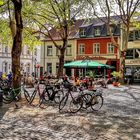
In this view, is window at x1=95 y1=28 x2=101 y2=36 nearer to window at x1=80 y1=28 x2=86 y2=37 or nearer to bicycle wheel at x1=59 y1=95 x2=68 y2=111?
window at x1=80 y1=28 x2=86 y2=37

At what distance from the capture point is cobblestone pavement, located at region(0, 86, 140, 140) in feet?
29.7

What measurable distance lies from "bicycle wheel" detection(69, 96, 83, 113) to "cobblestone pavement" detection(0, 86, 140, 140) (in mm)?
337

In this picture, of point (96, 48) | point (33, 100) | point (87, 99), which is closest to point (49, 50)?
point (96, 48)

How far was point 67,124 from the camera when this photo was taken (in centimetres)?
1061

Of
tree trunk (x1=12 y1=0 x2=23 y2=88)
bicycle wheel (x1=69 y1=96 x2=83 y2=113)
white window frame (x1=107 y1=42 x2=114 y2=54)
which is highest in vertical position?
white window frame (x1=107 y1=42 x2=114 y2=54)

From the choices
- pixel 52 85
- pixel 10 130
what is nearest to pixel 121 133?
pixel 10 130

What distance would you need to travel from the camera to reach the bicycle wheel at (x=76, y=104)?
13141 millimetres

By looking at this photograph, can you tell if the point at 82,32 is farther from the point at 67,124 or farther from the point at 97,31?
the point at 67,124

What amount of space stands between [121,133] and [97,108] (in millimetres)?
4468

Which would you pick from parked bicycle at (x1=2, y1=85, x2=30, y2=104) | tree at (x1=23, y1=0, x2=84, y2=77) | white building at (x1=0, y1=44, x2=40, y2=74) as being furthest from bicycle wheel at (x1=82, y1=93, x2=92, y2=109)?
white building at (x1=0, y1=44, x2=40, y2=74)

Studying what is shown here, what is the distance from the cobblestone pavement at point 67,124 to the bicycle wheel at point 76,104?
34 centimetres

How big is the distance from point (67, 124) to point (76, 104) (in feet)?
8.64

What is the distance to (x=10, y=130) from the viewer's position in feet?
31.3

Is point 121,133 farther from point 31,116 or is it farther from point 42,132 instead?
point 31,116
